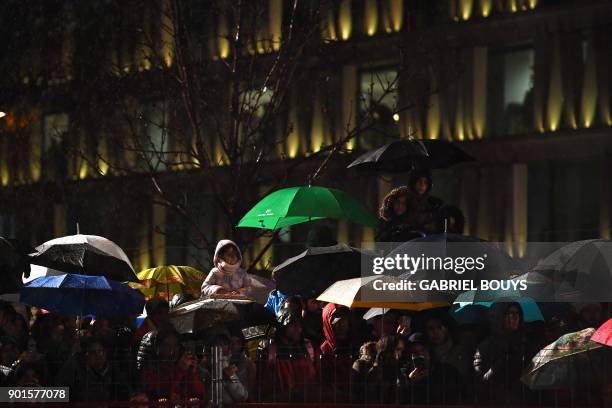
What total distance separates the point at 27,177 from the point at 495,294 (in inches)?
1141

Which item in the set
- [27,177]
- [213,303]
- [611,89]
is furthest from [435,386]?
[27,177]

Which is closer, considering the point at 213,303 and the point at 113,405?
the point at 113,405

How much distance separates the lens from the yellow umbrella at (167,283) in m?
20.5

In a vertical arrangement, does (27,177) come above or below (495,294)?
above

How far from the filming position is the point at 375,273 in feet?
58.5

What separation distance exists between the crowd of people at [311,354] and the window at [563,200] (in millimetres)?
16675

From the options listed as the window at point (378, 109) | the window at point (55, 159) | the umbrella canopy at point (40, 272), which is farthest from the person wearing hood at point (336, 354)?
the window at point (55, 159)

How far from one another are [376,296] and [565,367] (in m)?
2.78

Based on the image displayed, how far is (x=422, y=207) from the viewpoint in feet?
61.1

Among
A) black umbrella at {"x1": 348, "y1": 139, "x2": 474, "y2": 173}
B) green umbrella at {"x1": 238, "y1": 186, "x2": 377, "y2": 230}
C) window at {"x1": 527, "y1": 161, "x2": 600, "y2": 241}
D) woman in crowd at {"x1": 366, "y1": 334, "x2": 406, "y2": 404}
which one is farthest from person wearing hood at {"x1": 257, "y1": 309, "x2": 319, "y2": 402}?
window at {"x1": 527, "y1": 161, "x2": 600, "y2": 241}

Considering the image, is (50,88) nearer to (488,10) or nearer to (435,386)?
(488,10)

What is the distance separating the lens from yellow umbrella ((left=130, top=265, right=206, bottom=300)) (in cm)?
2052

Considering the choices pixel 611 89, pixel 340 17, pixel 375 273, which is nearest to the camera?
pixel 375 273

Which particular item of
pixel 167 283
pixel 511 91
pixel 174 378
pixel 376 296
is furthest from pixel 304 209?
pixel 511 91
